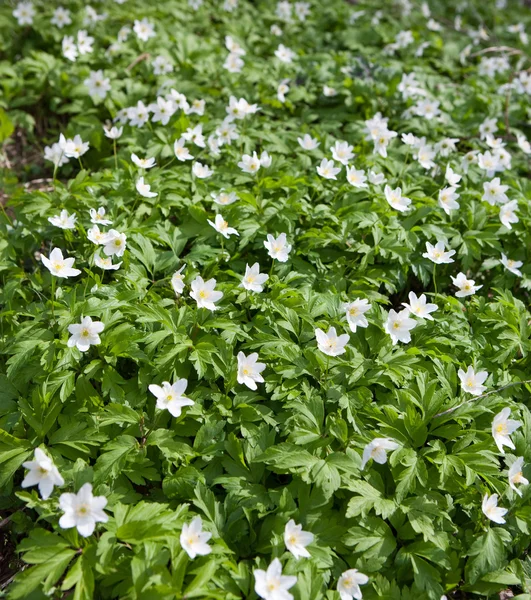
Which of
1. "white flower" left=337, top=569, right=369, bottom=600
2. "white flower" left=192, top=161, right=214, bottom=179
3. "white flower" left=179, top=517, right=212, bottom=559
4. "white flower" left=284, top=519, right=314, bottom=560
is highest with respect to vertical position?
"white flower" left=192, top=161, right=214, bottom=179

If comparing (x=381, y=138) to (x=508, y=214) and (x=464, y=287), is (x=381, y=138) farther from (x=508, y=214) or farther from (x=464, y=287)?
(x=464, y=287)

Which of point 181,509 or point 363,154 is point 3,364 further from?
point 363,154

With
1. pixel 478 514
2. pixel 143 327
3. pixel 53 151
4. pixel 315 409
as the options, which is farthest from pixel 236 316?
pixel 53 151

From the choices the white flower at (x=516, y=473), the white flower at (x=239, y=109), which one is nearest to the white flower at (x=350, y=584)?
the white flower at (x=516, y=473)

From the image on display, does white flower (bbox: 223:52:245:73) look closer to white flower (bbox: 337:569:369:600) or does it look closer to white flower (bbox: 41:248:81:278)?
white flower (bbox: 41:248:81:278)

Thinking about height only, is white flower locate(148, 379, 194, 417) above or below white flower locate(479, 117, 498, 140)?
below

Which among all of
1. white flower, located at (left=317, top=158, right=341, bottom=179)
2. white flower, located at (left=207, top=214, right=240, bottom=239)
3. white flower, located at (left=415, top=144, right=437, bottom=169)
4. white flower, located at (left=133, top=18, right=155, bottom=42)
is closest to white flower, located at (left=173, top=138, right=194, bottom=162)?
white flower, located at (left=207, top=214, right=240, bottom=239)
